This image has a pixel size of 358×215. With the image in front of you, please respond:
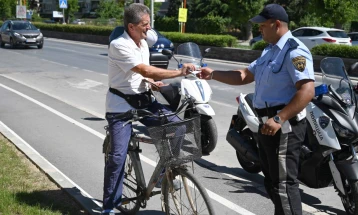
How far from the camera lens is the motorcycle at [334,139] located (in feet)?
16.5

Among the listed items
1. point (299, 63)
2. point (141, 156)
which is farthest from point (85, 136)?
point (299, 63)

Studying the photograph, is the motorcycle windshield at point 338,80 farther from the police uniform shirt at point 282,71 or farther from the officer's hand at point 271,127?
the officer's hand at point 271,127

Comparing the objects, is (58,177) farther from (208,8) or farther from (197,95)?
(208,8)

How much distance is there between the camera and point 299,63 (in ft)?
12.8

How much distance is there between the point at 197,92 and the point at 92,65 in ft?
48.3

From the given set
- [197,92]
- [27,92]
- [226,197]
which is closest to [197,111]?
[197,92]

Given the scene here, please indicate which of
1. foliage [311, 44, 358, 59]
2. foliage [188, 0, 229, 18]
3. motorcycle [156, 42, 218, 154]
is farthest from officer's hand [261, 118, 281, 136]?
foliage [188, 0, 229, 18]

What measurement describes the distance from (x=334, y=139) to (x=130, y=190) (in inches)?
72.1

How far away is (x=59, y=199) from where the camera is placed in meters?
5.44

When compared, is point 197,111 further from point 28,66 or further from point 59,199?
point 28,66

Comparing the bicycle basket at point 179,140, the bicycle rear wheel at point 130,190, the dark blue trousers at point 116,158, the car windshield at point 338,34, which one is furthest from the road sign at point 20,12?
the bicycle basket at point 179,140

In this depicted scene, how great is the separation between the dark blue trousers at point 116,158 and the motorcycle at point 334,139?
1.39 m

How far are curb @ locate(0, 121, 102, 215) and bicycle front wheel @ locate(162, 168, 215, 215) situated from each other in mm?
934

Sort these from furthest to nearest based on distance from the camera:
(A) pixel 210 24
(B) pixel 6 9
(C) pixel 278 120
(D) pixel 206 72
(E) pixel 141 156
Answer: (B) pixel 6 9, (A) pixel 210 24, (E) pixel 141 156, (D) pixel 206 72, (C) pixel 278 120
